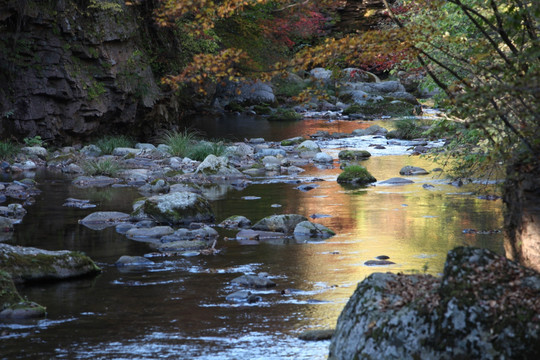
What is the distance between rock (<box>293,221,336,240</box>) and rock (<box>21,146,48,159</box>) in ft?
37.6

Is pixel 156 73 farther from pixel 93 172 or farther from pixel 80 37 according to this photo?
pixel 93 172

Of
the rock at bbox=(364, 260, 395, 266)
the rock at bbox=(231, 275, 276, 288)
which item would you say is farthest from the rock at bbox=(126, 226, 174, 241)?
the rock at bbox=(364, 260, 395, 266)

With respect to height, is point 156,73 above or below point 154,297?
above

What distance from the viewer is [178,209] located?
11.9m

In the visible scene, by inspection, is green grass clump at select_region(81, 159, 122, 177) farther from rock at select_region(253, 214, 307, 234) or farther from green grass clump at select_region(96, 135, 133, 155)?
rock at select_region(253, 214, 307, 234)

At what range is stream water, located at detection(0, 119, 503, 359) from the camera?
19.7 ft

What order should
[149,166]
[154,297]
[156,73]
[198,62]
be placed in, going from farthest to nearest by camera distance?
[156,73] → [149,166] → [154,297] → [198,62]

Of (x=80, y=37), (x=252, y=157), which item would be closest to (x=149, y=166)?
(x=252, y=157)

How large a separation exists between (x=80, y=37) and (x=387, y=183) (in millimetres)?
10817

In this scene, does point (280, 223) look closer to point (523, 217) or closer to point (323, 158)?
point (523, 217)

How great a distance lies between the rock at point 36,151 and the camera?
19.8 metres

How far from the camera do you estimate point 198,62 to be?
268 inches

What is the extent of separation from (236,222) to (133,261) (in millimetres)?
2842

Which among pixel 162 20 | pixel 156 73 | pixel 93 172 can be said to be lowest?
pixel 93 172
